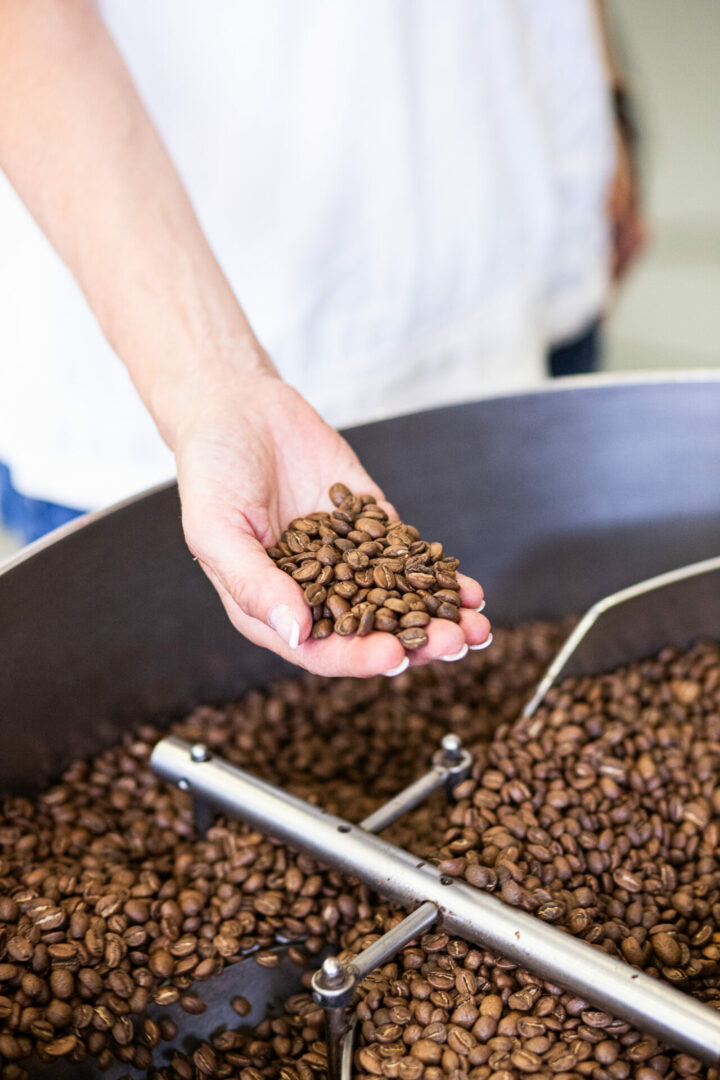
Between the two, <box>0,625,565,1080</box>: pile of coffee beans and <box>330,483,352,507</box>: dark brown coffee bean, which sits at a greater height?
<box>330,483,352,507</box>: dark brown coffee bean

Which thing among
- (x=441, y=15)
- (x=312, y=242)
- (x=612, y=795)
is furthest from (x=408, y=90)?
(x=612, y=795)

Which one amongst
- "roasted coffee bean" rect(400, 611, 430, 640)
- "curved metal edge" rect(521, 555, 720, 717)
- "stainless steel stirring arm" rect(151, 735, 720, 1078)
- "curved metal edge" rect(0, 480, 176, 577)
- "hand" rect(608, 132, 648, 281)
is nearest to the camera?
"stainless steel stirring arm" rect(151, 735, 720, 1078)

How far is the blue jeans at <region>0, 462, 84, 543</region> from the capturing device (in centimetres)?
136

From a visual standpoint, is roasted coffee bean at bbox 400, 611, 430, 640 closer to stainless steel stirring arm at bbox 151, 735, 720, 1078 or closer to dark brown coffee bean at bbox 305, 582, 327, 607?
dark brown coffee bean at bbox 305, 582, 327, 607

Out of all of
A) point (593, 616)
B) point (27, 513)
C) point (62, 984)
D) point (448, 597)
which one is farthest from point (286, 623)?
point (27, 513)

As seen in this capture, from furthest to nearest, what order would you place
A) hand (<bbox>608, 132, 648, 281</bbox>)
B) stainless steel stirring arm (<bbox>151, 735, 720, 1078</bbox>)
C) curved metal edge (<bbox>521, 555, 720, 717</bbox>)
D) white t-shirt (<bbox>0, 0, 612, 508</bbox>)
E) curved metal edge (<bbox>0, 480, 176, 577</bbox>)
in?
1. hand (<bbox>608, 132, 648, 281</bbox>)
2. white t-shirt (<bbox>0, 0, 612, 508</bbox>)
3. curved metal edge (<bbox>521, 555, 720, 717</bbox>)
4. curved metal edge (<bbox>0, 480, 176, 577</bbox>)
5. stainless steel stirring arm (<bbox>151, 735, 720, 1078</bbox>)

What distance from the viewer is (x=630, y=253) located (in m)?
1.79

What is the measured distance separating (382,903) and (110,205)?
72 centimetres

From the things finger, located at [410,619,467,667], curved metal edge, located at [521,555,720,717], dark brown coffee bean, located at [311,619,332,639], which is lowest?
curved metal edge, located at [521,555,720,717]

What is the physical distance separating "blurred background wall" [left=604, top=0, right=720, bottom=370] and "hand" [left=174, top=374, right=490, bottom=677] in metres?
2.59

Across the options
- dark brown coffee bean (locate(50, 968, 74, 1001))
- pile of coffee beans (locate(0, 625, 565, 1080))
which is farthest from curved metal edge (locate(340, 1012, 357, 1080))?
dark brown coffee bean (locate(50, 968, 74, 1001))

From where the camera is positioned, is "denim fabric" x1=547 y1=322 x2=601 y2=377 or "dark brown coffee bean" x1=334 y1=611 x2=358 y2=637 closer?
"dark brown coffee bean" x1=334 y1=611 x2=358 y2=637

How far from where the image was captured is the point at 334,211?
1.37m

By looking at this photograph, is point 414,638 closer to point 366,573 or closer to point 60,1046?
point 366,573
